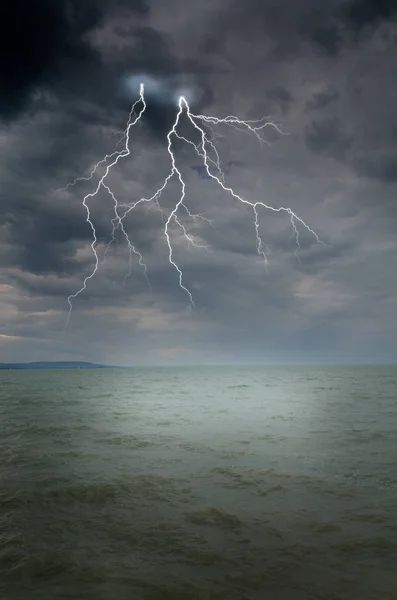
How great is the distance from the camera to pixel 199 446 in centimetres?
1516

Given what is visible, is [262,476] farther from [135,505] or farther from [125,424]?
[125,424]

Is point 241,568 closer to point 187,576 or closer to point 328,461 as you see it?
point 187,576

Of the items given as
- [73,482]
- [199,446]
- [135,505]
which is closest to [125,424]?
[199,446]

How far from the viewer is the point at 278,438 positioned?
16703mm

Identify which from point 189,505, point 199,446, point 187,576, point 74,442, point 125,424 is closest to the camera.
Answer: point 187,576

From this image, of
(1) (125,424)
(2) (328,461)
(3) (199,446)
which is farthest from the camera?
(1) (125,424)

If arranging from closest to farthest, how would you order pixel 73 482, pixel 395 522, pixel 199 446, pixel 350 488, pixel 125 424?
pixel 395 522
pixel 350 488
pixel 73 482
pixel 199 446
pixel 125 424

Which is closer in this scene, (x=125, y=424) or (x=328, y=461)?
(x=328, y=461)

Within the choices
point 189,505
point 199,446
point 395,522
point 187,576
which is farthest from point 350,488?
point 199,446

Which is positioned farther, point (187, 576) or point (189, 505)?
point (189, 505)

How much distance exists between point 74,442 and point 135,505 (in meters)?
8.87

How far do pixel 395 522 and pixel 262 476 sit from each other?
3.93 m

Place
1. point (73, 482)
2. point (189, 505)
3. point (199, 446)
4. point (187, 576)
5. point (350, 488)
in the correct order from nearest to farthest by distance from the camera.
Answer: point (187, 576), point (189, 505), point (350, 488), point (73, 482), point (199, 446)

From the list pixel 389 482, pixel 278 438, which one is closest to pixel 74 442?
pixel 278 438
